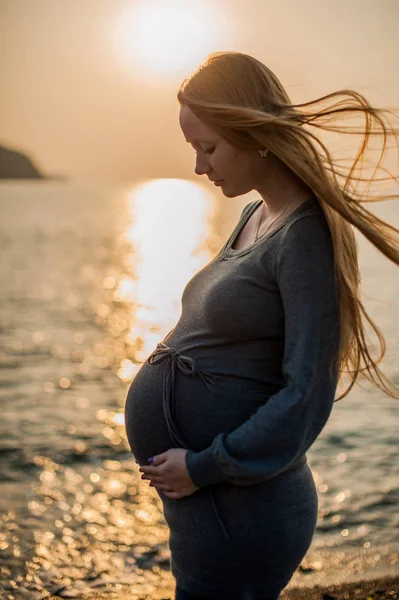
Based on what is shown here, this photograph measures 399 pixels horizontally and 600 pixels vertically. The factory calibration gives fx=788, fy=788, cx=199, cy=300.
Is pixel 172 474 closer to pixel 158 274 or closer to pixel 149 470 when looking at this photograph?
pixel 149 470

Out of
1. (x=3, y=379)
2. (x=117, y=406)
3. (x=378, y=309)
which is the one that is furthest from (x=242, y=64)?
(x=378, y=309)

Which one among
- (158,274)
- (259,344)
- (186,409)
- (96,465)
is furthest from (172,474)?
(158,274)

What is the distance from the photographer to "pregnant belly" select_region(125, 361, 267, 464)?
1930mm

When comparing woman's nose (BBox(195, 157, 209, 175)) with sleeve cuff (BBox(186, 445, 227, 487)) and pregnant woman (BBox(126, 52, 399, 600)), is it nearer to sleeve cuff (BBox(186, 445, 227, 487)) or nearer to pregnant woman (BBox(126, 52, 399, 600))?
pregnant woman (BBox(126, 52, 399, 600))

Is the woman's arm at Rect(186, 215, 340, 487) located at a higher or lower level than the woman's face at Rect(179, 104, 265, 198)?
Result: lower

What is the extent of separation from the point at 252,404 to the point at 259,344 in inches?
5.8

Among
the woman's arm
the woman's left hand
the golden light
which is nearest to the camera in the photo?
the woman's arm

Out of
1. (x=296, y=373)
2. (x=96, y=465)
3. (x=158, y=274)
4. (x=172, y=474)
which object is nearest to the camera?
(x=296, y=373)

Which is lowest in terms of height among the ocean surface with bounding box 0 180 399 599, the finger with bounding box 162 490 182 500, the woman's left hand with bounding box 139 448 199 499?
the ocean surface with bounding box 0 180 399 599

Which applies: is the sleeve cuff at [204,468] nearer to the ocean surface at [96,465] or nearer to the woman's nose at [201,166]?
the woman's nose at [201,166]

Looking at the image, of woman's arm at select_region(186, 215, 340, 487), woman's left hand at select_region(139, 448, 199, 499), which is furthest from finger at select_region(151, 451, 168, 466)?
woman's arm at select_region(186, 215, 340, 487)

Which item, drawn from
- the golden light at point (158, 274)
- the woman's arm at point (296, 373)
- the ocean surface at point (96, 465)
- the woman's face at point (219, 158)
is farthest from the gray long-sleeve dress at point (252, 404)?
the golden light at point (158, 274)

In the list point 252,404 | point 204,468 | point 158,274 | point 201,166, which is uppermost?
point 201,166

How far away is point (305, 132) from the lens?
6.14ft
